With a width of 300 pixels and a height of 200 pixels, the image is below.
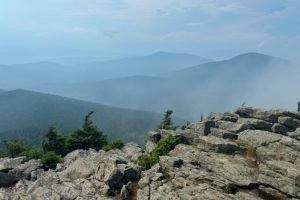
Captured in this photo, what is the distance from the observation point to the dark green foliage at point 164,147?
41594 millimetres

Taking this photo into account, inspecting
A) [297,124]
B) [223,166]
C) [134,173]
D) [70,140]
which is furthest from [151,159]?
[70,140]

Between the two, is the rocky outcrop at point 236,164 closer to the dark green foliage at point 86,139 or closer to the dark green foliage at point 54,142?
the dark green foliage at point 86,139

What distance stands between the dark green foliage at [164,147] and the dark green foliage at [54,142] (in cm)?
5410

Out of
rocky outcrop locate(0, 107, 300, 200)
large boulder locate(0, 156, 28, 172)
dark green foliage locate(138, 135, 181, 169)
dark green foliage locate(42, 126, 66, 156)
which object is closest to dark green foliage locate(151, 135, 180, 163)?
dark green foliage locate(138, 135, 181, 169)

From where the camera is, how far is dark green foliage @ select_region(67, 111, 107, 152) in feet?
293

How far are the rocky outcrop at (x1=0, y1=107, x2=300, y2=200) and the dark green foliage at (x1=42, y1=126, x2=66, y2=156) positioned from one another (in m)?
40.0

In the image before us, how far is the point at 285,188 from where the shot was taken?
94.1ft

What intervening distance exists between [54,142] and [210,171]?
6714 cm

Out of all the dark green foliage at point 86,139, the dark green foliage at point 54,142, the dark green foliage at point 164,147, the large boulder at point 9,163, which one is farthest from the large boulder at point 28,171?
the dark green foliage at point 86,139

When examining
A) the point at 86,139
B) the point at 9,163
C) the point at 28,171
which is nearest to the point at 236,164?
the point at 28,171

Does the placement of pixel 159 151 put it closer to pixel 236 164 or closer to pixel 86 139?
pixel 236 164

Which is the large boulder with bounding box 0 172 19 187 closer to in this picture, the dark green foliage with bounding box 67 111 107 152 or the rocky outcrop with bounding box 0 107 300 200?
the rocky outcrop with bounding box 0 107 300 200

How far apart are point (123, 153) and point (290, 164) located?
92.6ft

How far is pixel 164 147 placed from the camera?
143 feet
